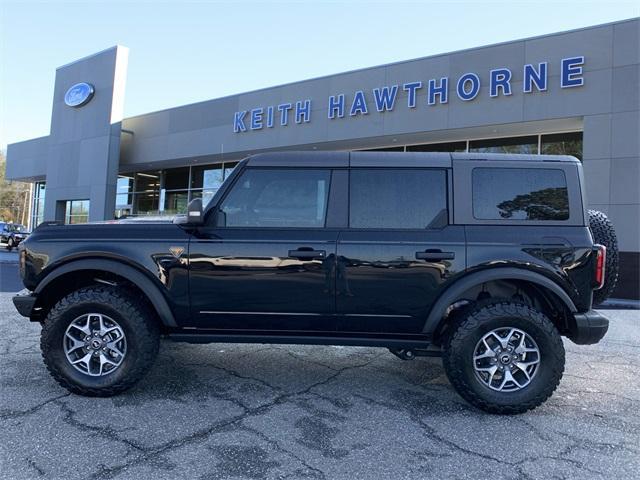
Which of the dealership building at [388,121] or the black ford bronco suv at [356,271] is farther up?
the dealership building at [388,121]

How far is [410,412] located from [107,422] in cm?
214

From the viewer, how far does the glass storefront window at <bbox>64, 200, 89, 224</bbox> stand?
22.0 m

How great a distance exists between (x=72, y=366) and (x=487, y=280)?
321cm

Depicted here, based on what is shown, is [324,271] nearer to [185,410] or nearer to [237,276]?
[237,276]

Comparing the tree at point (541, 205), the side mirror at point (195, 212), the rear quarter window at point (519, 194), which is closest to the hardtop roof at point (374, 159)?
the rear quarter window at point (519, 194)

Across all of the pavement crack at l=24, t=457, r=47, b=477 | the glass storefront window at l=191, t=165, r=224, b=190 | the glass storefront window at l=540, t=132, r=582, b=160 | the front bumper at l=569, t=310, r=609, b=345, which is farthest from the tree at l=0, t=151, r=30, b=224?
the front bumper at l=569, t=310, r=609, b=345

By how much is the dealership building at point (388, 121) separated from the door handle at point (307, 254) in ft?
14.3

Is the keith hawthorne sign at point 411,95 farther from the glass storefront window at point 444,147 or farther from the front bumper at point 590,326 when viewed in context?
the front bumper at point 590,326

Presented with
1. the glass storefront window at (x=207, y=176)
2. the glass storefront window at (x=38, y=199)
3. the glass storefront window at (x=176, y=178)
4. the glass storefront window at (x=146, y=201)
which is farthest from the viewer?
the glass storefront window at (x=38, y=199)

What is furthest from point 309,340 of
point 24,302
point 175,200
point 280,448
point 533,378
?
point 175,200

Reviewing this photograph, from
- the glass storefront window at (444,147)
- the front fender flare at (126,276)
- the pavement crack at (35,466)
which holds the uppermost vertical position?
the glass storefront window at (444,147)

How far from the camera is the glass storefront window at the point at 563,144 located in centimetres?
1227

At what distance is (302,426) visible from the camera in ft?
10.3

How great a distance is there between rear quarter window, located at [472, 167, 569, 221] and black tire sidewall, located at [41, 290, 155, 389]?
2.80 metres
